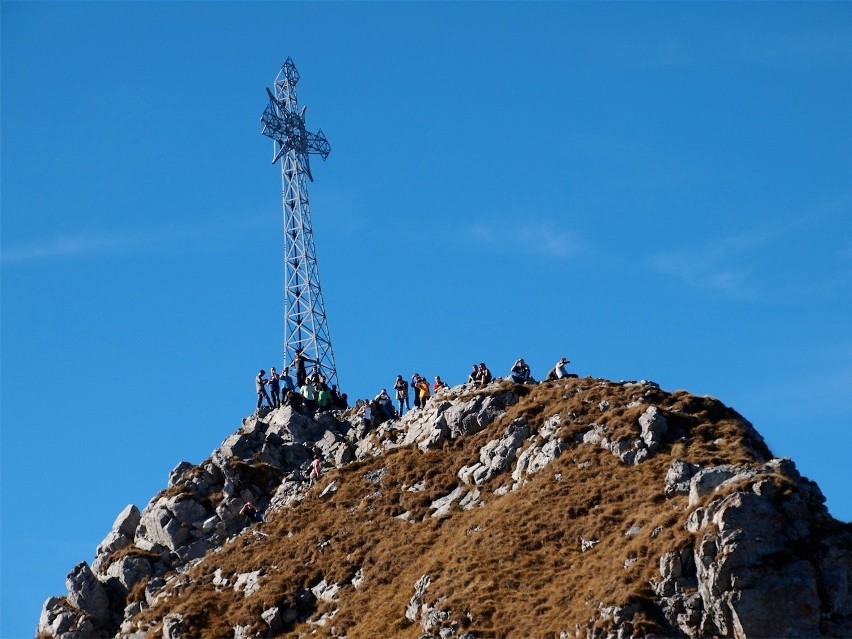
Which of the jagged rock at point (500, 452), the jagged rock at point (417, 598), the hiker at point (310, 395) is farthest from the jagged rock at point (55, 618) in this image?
the jagged rock at point (500, 452)

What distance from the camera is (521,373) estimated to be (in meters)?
81.2

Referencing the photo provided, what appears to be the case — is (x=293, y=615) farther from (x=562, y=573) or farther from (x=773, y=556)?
(x=773, y=556)

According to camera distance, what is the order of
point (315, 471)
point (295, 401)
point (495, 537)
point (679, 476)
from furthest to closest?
1. point (295, 401)
2. point (315, 471)
3. point (495, 537)
4. point (679, 476)

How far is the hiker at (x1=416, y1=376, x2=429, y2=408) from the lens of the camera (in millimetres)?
84188

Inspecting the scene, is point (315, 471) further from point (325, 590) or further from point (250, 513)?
point (325, 590)

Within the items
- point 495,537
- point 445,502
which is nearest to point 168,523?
point 445,502

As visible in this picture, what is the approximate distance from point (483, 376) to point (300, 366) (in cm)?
1226

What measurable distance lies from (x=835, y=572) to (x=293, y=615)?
971 inches

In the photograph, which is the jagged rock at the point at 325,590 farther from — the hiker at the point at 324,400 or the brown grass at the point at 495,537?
the hiker at the point at 324,400

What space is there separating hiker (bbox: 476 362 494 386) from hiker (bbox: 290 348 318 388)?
1141 cm

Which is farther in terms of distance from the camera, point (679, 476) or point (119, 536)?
point (119, 536)

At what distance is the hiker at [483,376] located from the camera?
81.8m

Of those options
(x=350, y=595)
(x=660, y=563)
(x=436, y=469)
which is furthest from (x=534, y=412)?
(x=660, y=563)

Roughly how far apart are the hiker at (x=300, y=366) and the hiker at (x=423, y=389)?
301 inches
